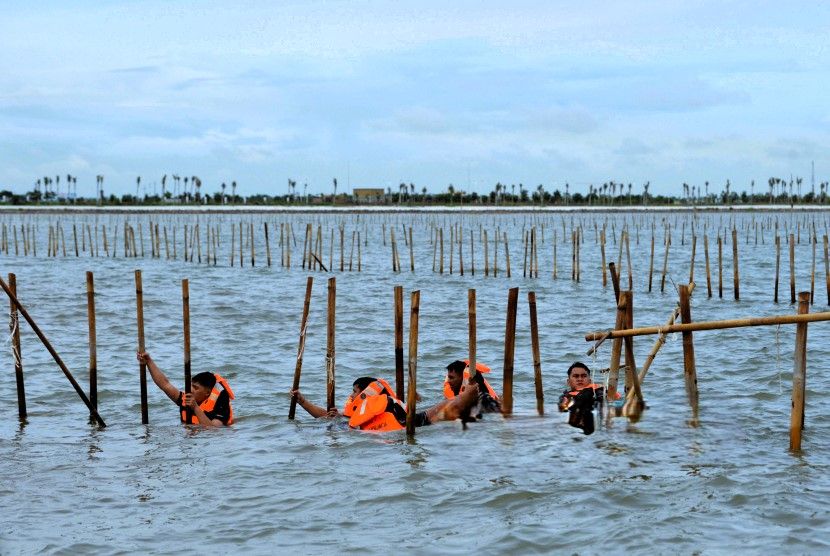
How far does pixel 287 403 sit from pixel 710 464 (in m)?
5.77

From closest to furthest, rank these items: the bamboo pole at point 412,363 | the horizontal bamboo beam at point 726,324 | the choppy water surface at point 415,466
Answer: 1. the choppy water surface at point 415,466
2. the horizontal bamboo beam at point 726,324
3. the bamboo pole at point 412,363

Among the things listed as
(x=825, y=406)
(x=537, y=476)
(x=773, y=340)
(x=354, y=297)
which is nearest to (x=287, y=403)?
(x=537, y=476)

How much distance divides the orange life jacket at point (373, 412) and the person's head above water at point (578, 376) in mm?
2036

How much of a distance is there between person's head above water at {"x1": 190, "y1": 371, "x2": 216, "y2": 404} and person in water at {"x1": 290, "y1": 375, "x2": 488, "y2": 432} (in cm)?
→ 95

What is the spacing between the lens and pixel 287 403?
45.3ft

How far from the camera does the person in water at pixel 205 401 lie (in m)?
11.9

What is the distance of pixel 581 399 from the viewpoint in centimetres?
1195

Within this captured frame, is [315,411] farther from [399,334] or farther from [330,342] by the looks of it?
[399,334]

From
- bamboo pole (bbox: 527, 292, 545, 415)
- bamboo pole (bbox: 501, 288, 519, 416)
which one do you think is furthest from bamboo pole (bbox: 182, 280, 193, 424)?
bamboo pole (bbox: 527, 292, 545, 415)

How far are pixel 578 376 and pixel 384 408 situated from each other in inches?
88.6

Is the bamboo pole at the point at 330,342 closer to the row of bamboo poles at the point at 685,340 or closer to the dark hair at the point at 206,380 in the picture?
the dark hair at the point at 206,380

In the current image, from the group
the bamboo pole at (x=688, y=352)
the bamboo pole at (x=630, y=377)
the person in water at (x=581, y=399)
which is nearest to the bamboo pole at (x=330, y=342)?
the person in water at (x=581, y=399)

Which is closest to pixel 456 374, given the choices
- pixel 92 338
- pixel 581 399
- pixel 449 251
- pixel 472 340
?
pixel 472 340

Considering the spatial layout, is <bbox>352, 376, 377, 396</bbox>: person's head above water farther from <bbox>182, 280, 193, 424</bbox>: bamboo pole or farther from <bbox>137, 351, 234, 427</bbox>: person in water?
<bbox>182, 280, 193, 424</bbox>: bamboo pole
